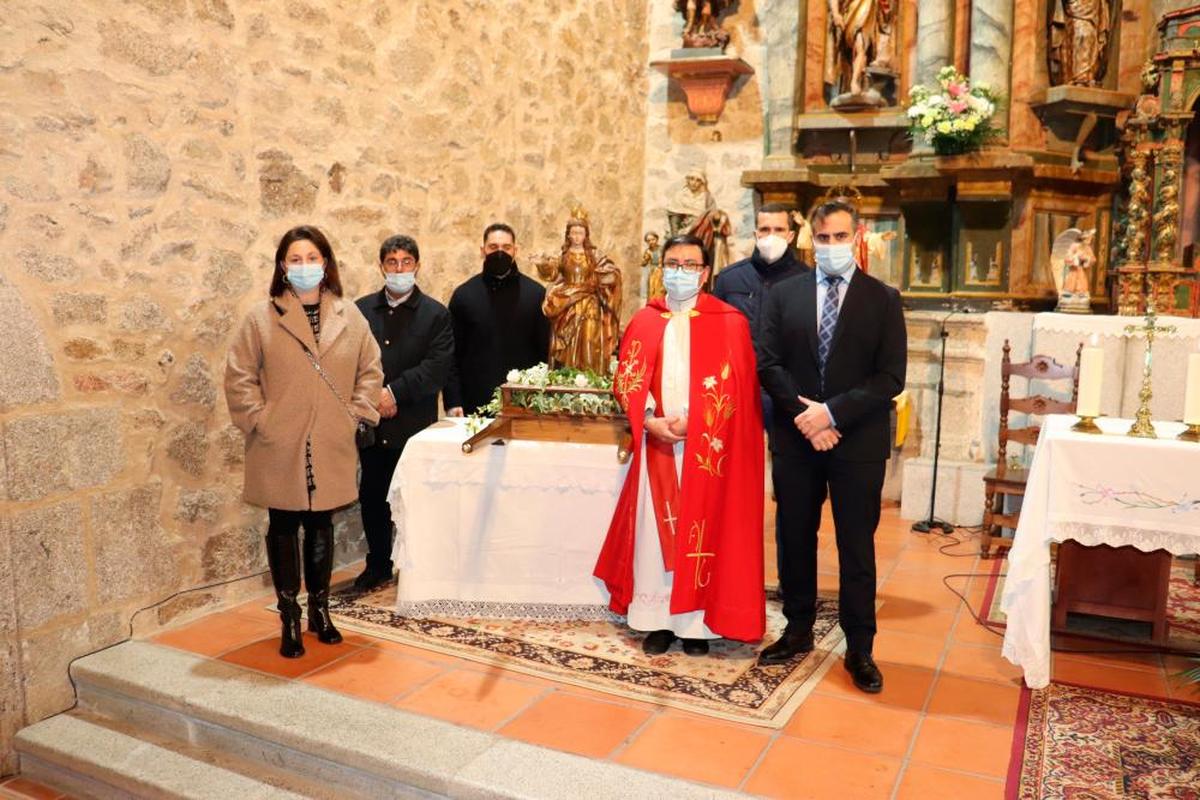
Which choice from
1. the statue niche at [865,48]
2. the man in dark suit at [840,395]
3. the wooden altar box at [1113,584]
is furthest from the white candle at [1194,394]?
the statue niche at [865,48]

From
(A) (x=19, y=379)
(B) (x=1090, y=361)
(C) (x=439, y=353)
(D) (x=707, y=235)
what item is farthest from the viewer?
(D) (x=707, y=235)

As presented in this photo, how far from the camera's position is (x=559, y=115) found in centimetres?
697

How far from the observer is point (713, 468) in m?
3.76

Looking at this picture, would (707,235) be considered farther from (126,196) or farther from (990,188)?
(126,196)

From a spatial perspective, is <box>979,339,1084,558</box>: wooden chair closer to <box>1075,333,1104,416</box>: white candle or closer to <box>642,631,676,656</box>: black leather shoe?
<box>1075,333,1104,416</box>: white candle

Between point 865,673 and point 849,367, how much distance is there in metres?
1.09

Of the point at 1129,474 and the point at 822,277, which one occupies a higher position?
the point at 822,277

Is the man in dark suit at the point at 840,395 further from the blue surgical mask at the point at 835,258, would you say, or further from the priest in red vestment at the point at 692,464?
the priest in red vestment at the point at 692,464

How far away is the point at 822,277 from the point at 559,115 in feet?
12.6

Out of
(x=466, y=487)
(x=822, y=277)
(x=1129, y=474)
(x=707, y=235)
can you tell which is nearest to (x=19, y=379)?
(x=466, y=487)

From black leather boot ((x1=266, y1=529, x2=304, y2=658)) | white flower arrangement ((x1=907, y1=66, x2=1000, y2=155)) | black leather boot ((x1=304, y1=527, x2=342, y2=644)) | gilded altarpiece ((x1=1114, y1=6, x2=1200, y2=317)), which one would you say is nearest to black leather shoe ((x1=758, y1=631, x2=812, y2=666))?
black leather boot ((x1=304, y1=527, x2=342, y2=644))

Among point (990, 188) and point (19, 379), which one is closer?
point (19, 379)

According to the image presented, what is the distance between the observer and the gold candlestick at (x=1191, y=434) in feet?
12.3

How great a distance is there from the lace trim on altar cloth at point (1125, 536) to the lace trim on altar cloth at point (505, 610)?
5.80 feet
